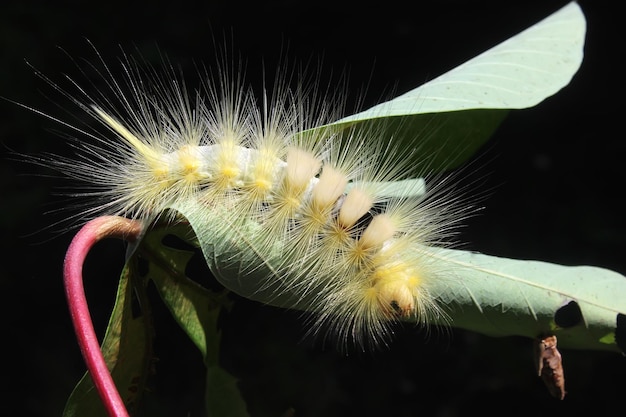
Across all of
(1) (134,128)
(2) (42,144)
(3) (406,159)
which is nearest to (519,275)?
(3) (406,159)

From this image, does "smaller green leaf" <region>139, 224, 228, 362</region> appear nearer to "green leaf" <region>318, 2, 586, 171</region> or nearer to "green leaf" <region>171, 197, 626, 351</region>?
"green leaf" <region>171, 197, 626, 351</region>

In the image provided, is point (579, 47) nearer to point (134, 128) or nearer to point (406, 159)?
point (406, 159)

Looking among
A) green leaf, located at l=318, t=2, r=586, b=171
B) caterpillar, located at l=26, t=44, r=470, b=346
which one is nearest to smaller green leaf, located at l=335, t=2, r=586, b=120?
green leaf, located at l=318, t=2, r=586, b=171

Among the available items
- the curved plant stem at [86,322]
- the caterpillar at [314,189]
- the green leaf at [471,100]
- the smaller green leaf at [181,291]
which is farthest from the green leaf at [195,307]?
the green leaf at [471,100]

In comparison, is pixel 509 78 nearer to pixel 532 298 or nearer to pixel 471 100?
pixel 471 100

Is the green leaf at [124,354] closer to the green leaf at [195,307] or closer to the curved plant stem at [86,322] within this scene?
the green leaf at [195,307]

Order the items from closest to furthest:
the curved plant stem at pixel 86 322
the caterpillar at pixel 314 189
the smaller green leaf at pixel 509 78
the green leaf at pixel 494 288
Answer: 1. the curved plant stem at pixel 86 322
2. the green leaf at pixel 494 288
3. the smaller green leaf at pixel 509 78
4. the caterpillar at pixel 314 189
